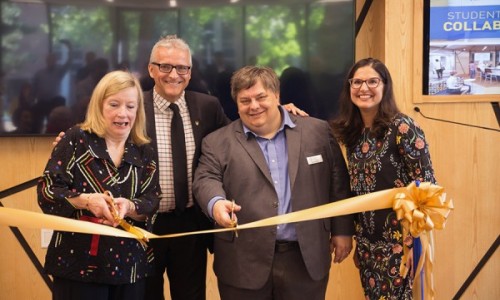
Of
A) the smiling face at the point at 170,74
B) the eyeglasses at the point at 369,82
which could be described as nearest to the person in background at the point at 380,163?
the eyeglasses at the point at 369,82

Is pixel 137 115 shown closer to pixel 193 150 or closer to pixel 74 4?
pixel 193 150

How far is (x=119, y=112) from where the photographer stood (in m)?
2.29

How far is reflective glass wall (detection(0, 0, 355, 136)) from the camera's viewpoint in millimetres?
3654

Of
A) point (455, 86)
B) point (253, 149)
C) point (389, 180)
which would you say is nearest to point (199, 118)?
point (253, 149)

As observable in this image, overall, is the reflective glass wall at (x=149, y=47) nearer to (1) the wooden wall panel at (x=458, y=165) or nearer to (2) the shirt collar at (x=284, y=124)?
(1) the wooden wall panel at (x=458, y=165)

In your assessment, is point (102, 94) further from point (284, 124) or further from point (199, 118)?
point (284, 124)

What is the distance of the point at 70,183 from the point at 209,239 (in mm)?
983

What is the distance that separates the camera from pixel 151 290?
116 inches

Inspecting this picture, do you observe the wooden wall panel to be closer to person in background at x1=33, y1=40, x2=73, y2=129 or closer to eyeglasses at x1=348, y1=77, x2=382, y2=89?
eyeglasses at x1=348, y1=77, x2=382, y2=89

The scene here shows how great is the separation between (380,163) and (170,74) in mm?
1152

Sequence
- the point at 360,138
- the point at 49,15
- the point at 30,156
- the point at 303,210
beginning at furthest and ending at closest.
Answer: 1. the point at 30,156
2. the point at 49,15
3. the point at 360,138
4. the point at 303,210

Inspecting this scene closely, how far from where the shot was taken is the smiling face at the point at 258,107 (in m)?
2.56

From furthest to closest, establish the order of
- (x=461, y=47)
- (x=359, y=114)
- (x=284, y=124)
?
(x=461, y=47)
(x=359, y=114)
(x=284, y=124)

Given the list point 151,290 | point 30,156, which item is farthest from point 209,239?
point 30,156
